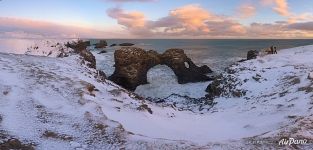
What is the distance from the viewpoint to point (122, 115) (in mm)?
17047

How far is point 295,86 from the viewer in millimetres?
23016

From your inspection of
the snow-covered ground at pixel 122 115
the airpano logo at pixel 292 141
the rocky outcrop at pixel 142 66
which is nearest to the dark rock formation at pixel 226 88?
the snow-covered ground at pixel 122 115

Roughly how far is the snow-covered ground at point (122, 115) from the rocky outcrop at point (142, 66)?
11.8 meters

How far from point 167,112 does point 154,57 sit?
19.4 metres

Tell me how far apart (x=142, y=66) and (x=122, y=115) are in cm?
2150

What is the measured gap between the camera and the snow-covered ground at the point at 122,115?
12.9m

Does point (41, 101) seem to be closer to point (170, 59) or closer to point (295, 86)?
point (295, 86)

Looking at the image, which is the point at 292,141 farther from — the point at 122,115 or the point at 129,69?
the point at 129,69

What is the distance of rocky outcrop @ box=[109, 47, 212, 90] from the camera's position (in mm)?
36406

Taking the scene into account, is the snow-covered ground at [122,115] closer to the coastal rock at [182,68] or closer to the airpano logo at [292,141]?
the airpano logo at [292,141]

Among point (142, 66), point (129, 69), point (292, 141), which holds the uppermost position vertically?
point (292, 141)

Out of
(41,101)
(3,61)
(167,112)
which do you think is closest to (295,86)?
(167,112)

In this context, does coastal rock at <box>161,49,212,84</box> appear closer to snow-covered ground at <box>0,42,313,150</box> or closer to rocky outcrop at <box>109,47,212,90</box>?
rocky outcrop at <box>109,47,212,90</box>

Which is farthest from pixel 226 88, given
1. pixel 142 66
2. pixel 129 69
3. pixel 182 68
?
pixel 142 66
